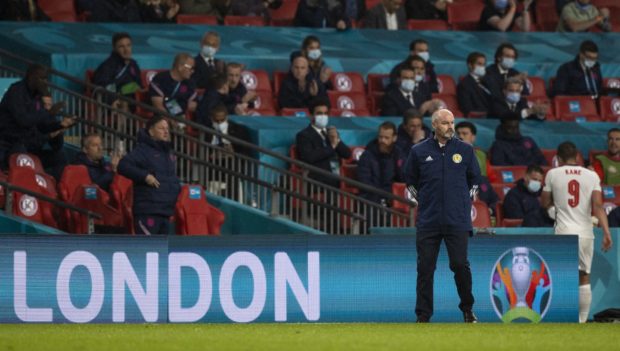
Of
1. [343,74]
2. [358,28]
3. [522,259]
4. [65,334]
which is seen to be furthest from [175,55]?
[65,334]

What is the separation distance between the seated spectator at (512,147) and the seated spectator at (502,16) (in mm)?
4483

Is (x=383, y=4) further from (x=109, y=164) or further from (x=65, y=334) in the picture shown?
(x=65, y=334)

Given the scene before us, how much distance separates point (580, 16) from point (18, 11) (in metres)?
9.37

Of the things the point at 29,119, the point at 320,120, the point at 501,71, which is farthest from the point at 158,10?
the point at 29,119

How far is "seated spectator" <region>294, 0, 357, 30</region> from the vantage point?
25.0m

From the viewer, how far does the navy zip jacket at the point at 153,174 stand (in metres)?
17.8

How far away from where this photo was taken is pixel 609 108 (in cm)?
2458

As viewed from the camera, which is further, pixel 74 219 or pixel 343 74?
pixel 343 74

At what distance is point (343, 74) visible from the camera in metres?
23.3

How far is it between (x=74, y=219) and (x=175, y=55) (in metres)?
4.43

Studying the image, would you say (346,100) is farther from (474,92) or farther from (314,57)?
(474,92)

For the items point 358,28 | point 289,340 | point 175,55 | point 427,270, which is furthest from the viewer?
point 358,28

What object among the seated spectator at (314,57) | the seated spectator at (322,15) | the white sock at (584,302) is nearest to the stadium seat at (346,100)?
the seated spectator at (314,57)

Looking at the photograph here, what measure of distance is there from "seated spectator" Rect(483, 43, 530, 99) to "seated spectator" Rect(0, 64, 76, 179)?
702 cm
